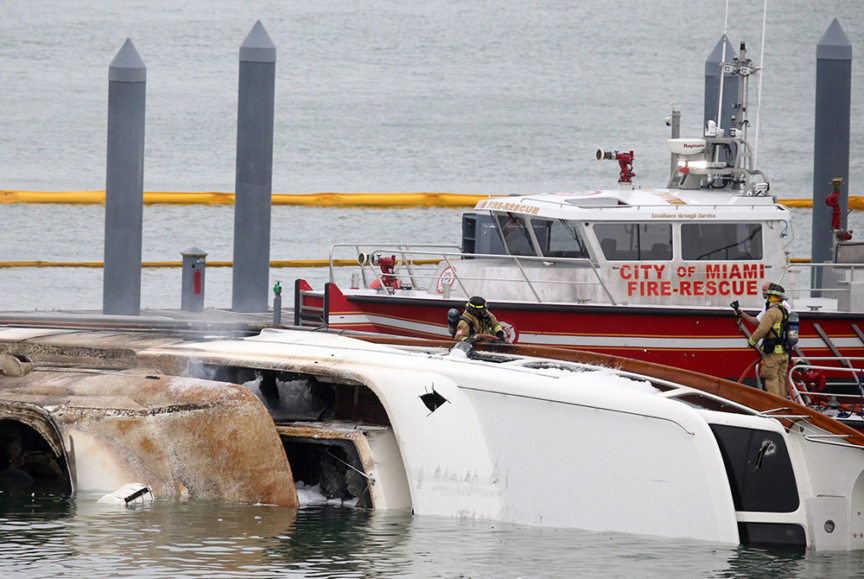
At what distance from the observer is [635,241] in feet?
38.8

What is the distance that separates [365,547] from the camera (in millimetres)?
6641

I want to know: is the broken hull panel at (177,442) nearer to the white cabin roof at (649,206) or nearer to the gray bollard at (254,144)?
the white cabin roof at (649,206)

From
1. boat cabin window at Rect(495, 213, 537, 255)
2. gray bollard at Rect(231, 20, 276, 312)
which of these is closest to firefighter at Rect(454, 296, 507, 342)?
boat cabin window at Rect(495, 213, 537, 255)

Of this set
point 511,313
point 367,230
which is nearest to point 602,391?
point 511,313

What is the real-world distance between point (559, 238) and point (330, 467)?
505 cm

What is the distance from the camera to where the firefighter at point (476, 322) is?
30.8 feet

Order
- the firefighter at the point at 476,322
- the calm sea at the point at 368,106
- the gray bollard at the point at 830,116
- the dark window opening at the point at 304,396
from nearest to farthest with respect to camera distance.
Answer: the dark window opening at the point at 304,396 < the firefighter at the point at 476,322 < the gray bollard at the point at 830,116 < the calm sea at the point at 368,106

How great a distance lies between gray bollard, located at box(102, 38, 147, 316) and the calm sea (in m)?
7.61

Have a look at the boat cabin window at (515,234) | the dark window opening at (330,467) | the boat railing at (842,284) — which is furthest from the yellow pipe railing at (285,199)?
the dark window opening at (330,467)

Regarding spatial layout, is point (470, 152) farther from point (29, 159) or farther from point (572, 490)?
point (572, 490)

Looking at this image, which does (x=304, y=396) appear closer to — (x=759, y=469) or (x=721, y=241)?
(x=759, y=469)

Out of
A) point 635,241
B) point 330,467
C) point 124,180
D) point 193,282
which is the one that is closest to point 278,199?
point 193,282

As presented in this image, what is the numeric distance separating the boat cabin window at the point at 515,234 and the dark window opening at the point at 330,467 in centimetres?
499

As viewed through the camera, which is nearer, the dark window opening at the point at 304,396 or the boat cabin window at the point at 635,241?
the dark window opening at the point at 304,396
